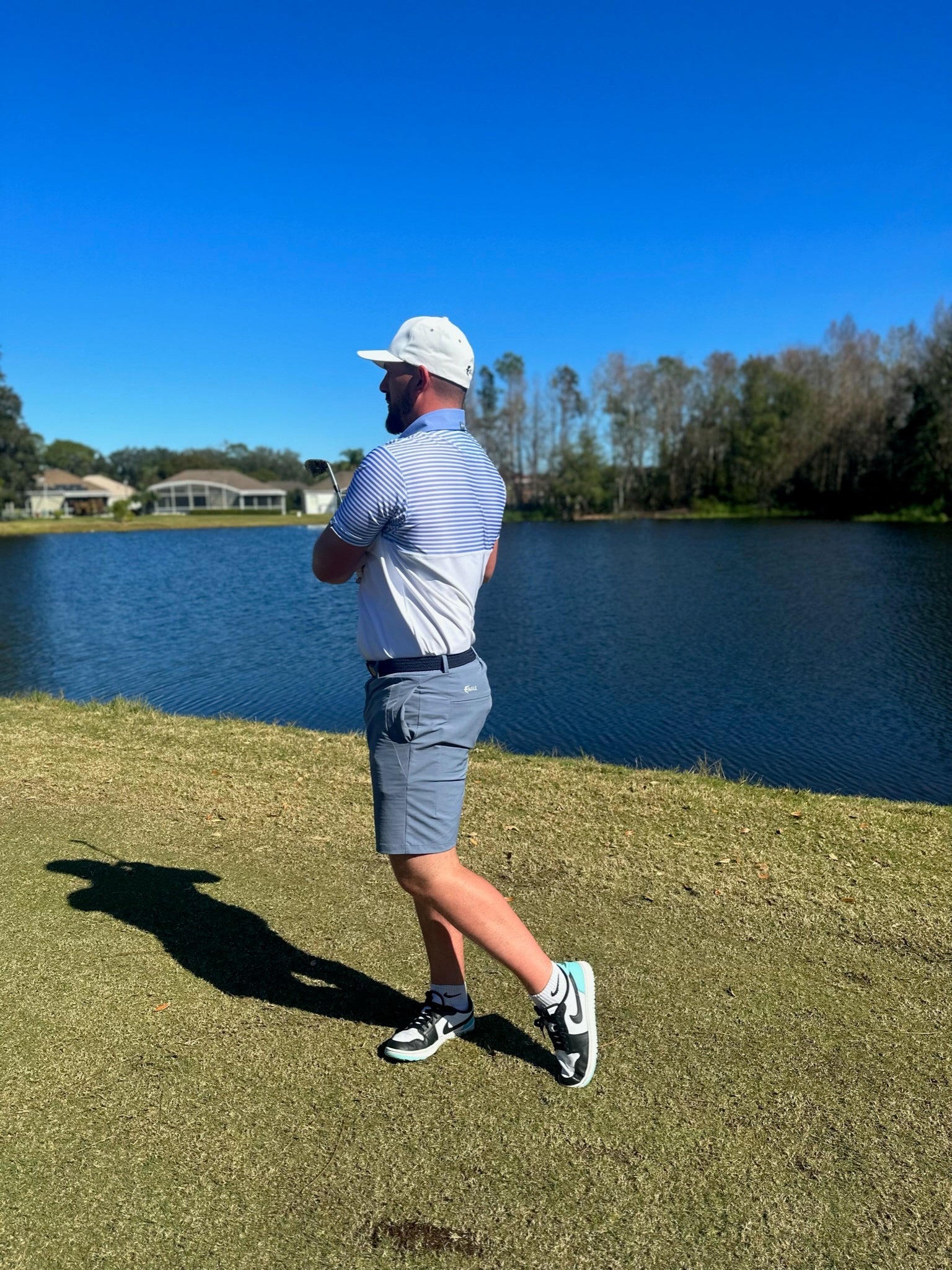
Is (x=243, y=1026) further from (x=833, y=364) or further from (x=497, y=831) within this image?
(x=833, y=364)

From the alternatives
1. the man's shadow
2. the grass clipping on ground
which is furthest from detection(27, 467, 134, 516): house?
the grass clipping on ground

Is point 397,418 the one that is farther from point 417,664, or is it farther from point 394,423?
point 417,664

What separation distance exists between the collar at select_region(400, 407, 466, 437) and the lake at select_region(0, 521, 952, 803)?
21.5 ft

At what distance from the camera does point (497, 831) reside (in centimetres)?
500

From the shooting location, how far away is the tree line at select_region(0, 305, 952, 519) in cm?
6681

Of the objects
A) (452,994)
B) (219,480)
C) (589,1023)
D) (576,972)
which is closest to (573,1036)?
(589,1023)

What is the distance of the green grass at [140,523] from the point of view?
7275 centimetres

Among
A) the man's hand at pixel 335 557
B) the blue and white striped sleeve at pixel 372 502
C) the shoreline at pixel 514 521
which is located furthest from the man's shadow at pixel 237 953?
the shoreline at pixel 514 521

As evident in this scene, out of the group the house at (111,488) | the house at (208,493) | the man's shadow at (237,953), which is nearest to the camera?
the man's shadow at (237,953)

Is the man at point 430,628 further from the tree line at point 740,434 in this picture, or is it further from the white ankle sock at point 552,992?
the tree line at point 740,434

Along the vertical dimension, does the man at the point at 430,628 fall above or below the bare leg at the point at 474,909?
above

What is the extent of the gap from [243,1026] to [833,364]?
84183 millimetres

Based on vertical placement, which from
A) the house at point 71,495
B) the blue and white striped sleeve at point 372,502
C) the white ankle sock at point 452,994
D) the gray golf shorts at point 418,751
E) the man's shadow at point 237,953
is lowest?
the man's shadow at point 237,953

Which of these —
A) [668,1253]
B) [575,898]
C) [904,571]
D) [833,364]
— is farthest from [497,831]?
[833,364]
